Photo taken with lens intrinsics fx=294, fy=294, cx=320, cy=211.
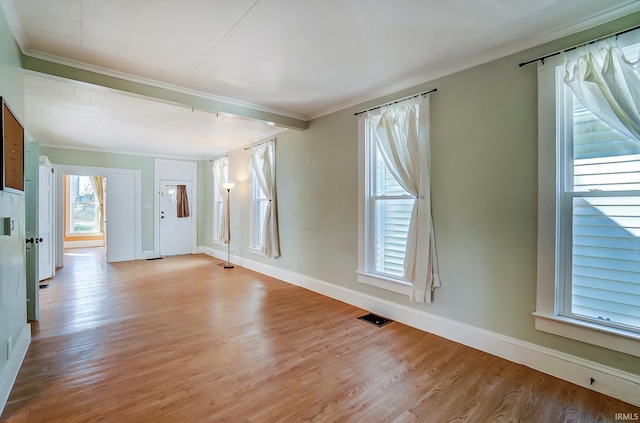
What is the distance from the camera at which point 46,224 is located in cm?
506

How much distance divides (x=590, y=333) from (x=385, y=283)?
172 cm

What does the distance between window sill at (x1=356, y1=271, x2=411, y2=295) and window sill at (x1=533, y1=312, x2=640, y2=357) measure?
45.1 inches

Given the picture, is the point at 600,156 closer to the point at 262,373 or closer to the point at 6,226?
the point at 262,373

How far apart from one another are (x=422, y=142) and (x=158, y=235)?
6.72m

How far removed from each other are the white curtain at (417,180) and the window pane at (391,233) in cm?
22

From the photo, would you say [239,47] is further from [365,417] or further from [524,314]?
[524,314]

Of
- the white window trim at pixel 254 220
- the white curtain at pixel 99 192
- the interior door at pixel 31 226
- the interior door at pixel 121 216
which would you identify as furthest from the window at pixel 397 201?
the white curtain at pixel 99 192

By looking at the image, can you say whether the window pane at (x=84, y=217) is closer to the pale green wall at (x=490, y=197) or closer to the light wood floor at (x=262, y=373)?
the light wood floor at (x=262, y=373)

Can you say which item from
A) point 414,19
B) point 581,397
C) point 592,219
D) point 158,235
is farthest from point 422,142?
point 158,235

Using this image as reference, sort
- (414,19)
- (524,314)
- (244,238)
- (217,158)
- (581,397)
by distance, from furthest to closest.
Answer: (217,158)
(244,238)
(524,314)
(414,19)
(581,397)

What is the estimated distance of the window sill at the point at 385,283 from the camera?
313cm

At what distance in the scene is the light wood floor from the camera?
70.4 inches

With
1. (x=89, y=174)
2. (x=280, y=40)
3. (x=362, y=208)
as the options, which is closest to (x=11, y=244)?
(x=280, y=40)

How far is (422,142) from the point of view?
2.93 meters
